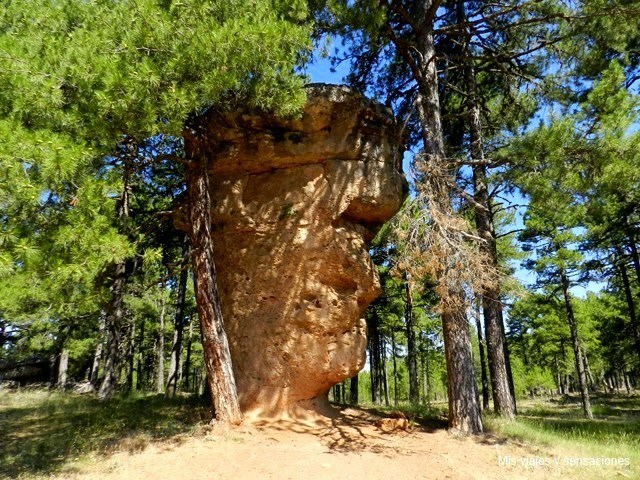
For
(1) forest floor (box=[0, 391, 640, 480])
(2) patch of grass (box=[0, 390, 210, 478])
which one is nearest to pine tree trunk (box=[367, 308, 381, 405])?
(1) forest floor (box=[0, 391, 640, 480])

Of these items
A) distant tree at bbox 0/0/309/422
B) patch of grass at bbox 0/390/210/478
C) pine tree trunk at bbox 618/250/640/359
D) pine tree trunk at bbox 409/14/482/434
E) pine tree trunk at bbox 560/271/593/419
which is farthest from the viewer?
pine tree trunk at bbox 560/271/593/419


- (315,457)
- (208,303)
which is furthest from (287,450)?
(208,303)

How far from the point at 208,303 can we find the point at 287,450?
305 cm

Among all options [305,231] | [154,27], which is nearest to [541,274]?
[305,231]

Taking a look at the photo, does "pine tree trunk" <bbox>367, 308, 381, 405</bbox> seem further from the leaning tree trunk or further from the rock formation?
the leaning tree trunk

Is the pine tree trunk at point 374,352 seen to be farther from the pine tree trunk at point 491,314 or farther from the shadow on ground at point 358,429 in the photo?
the shadow on ground at point 358,429

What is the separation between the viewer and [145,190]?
14.7 metres

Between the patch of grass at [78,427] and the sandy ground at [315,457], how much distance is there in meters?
0.63

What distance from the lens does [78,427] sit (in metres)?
8.10

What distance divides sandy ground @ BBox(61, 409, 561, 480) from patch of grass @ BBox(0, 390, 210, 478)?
63 centimetres

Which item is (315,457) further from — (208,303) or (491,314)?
(491,314)

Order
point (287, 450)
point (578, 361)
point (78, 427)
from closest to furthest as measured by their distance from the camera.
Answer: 1. point (287, 450)
2. point (78, 427)
3. point (578, 361)

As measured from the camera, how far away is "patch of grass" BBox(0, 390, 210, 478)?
645 cm

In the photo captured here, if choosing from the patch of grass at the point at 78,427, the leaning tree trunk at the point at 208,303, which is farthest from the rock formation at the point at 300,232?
the patch of grass at the point at 78,427
